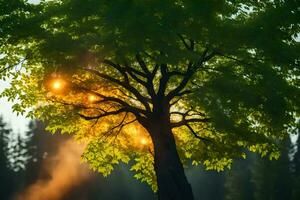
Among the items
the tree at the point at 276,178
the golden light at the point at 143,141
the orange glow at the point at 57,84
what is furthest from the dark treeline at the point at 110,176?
the orange glow at the point at 57,84

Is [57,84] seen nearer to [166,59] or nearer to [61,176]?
[166,59]

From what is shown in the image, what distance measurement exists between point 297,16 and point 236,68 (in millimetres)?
2631

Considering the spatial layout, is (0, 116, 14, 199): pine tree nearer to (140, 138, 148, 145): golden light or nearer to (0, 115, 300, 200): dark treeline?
Result: (0, 115, 300, 200): dark treeline

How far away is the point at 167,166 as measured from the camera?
18.1 m

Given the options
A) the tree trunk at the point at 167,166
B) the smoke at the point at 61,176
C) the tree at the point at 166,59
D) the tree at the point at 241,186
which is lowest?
the tree trunk at the point at 167,166

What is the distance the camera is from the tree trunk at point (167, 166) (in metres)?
17.9

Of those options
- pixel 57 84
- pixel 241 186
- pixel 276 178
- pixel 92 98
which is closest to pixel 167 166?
pixel 92 98

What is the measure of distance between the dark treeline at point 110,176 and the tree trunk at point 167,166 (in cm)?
4682

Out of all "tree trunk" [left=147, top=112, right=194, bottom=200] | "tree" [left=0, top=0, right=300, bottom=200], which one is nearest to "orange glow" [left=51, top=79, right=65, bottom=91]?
"tree" [left=0, top=0, right=300, bottom=200]

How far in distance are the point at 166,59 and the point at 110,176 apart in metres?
64.9

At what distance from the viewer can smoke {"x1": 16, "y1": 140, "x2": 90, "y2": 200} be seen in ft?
240

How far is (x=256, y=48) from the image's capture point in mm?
A: 16484

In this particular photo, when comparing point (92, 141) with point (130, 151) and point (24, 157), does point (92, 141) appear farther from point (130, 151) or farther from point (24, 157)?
point (24, 157)

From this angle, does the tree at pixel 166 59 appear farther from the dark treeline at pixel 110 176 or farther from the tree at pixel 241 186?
the tree at pixel 241 186
